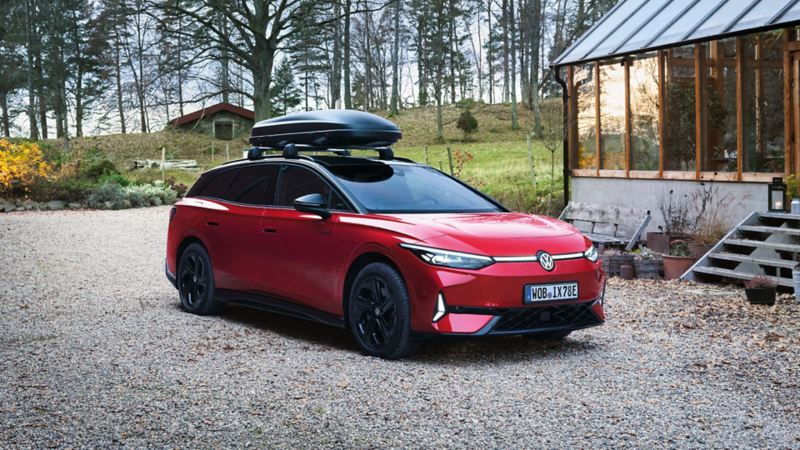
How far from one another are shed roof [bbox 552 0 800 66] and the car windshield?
22.9 feet

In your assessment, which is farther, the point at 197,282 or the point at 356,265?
the point at 197,282

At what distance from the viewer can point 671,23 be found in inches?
584

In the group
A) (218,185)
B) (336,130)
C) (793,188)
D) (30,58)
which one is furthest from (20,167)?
(30,58)

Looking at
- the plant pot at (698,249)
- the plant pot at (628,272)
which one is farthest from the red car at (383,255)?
the plant pot at (698,249)

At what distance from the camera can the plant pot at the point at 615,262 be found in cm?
1220

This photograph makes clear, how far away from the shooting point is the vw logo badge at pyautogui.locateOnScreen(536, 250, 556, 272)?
643cm

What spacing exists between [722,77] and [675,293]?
4.77 m

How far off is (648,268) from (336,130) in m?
5.94

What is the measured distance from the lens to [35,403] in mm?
5438

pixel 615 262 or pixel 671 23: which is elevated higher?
pixel 671 23

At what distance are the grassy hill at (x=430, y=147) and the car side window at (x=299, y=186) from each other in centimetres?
1627

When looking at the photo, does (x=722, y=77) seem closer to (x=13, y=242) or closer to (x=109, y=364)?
(x=109, y=364)

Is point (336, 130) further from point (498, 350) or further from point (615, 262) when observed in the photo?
point (615, 262)

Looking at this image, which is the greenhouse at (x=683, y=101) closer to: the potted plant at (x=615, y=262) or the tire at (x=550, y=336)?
the potted plant at (x=615, y=262)
